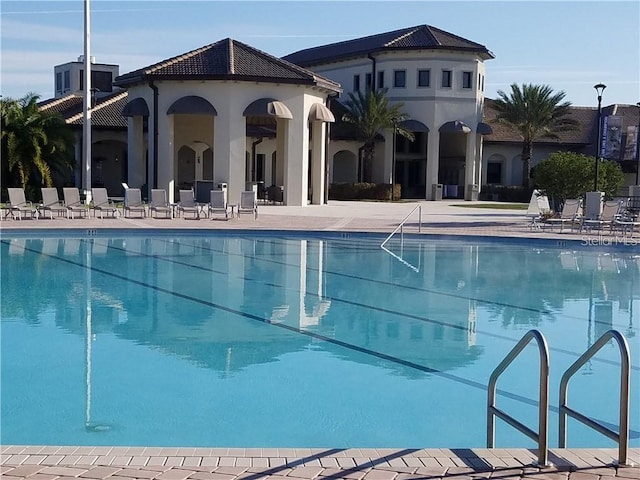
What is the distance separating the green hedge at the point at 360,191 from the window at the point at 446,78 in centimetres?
664

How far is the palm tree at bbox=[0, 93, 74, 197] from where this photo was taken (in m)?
32.1

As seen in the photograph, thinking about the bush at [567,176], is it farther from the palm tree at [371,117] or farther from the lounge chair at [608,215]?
the palm tree at [371,117]

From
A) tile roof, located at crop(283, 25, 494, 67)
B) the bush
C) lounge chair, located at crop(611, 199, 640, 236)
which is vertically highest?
tile roof, located at crop(283, 25, 494, 67)

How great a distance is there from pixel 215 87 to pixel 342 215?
7467mm

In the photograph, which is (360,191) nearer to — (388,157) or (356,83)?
(388,157)

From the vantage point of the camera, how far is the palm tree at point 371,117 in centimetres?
4403

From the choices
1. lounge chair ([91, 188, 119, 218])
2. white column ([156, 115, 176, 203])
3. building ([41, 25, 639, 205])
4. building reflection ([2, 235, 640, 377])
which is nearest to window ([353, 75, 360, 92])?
building ([41, 25, 639, 205])

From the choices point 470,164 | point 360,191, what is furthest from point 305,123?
point 470,164

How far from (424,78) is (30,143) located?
2281 centimetres

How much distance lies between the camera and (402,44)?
149ft

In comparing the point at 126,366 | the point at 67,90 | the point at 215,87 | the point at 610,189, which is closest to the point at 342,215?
the point at 215,87

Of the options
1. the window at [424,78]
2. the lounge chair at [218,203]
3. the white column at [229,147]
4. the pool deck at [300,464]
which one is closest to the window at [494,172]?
the window at [424,78]

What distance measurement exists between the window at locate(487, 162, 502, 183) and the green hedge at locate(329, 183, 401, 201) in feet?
32.8

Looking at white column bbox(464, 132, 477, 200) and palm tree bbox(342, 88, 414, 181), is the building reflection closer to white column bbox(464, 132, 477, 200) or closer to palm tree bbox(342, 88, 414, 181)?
palm tree bbox(342, 88, 414, 181)
